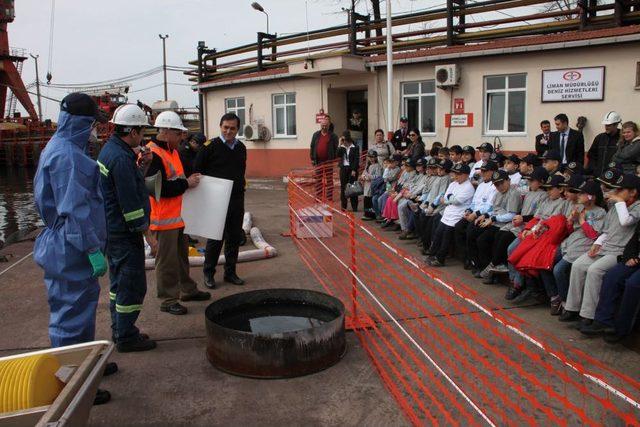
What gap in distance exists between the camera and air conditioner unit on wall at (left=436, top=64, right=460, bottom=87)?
13.9m

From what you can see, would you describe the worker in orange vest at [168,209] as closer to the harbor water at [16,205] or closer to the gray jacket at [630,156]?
the gray jacket at [630,156]

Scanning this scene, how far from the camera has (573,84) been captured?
39.9 ft

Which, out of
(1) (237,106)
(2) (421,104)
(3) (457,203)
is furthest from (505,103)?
(1) (237,106)

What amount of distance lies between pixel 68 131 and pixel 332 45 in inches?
587

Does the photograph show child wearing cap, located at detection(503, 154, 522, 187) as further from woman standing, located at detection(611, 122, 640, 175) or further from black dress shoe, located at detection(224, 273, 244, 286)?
black dress shoe, located at detection(224, 273, 244, 286)

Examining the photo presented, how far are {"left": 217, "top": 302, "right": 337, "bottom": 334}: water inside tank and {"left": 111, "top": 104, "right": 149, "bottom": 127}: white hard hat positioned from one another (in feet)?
6.08

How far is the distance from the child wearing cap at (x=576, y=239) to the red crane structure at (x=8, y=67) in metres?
45.8

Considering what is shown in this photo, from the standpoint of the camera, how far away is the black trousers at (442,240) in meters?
7.20

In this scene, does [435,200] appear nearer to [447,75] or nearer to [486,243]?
[486,243]

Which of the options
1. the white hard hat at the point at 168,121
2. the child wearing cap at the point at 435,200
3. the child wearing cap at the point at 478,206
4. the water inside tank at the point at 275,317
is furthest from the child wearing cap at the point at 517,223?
the white hard hat at the point at 168,121

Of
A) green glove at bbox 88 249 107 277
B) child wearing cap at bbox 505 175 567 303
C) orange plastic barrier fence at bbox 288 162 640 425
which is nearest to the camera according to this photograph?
orange plastic barrier fence at bbox 288 162 640 425

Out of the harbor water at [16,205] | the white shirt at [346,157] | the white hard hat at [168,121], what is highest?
the white hard hat at [168,121]

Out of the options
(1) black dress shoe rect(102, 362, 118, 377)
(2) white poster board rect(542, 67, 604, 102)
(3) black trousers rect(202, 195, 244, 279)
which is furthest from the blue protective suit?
(2) white poster board rect(542, 67, 604, 102)

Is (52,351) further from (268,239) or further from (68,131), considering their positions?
(268,239)
